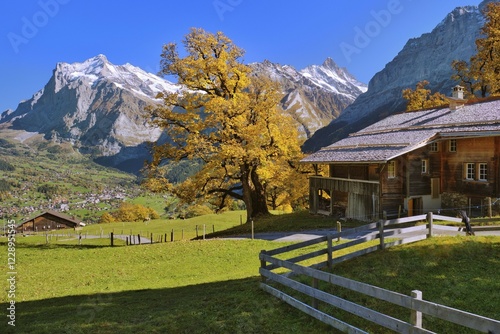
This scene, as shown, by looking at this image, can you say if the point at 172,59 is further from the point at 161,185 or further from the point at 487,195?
the point at 487,195

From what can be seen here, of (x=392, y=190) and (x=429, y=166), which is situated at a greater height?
(x=429, y=166)

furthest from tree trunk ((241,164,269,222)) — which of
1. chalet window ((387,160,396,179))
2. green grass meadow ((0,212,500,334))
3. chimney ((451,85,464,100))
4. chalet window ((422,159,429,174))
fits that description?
chimney ((451,85,464,100))

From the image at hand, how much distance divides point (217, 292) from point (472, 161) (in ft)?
90.3

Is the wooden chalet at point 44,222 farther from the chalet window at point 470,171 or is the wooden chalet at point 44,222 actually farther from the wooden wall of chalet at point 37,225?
the chalet window at point 470,171

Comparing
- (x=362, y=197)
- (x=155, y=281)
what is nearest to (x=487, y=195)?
(x=362, y=197)

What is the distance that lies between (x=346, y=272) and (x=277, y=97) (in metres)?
26.8

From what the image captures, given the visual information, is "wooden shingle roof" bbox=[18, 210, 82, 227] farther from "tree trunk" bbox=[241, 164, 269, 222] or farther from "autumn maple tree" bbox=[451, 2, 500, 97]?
"autumn maple tree" bbox=[451, 2, 500, 97]

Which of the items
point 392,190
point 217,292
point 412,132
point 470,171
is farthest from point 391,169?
point 217,292

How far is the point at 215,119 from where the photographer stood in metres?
33.4

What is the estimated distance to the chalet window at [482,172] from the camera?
30.1 meters

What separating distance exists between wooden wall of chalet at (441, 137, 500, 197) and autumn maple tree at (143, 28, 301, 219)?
15.8 meters

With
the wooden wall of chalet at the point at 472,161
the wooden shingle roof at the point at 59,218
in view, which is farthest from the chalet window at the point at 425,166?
the wooden shingle roof at the point at 59,218

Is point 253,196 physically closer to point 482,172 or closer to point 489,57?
point 482,172

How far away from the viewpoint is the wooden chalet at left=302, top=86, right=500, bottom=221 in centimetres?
3030
